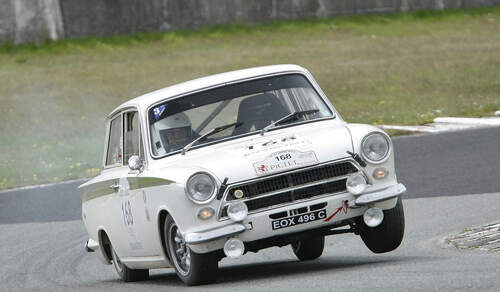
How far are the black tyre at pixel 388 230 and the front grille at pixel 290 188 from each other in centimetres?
40

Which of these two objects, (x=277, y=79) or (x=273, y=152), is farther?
(x=277, y=79)

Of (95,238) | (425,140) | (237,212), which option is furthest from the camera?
(425,140)

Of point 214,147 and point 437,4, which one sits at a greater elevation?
point 214,147

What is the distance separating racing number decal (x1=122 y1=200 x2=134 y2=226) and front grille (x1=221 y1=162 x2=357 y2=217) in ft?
4.63

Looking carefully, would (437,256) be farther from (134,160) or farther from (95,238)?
(95,238)

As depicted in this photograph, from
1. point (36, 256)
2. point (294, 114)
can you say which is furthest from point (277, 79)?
point (36, 256)

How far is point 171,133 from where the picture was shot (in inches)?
329

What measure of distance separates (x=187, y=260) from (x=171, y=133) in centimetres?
118

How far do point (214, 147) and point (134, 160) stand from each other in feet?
2.24

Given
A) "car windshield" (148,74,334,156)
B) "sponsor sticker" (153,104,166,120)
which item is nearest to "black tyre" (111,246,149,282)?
"car windshield" (148,74,334,156)

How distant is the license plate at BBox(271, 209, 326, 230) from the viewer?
7.41 m

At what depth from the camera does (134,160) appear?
8.30 metres

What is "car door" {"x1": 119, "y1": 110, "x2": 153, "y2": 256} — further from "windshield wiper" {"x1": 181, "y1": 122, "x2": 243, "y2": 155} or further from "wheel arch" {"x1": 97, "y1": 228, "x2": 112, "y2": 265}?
"wheel arch" {"x1": 97, "y1": 228, "x2": 112, "y2": 265}

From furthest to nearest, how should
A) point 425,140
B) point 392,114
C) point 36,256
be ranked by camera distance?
point 392,114 < point 425,140 < point 36,256
